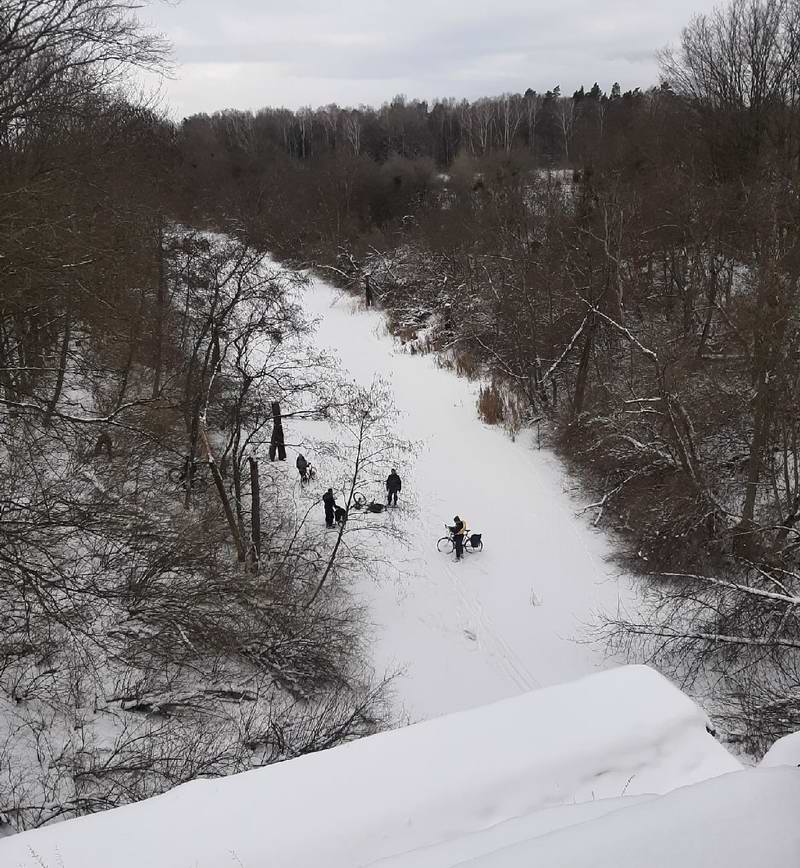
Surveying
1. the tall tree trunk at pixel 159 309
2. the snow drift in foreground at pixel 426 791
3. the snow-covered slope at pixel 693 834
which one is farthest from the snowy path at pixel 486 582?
the snow-covered slope at pixel 693 834

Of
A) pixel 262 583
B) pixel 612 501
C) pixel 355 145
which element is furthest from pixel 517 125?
pixel 262 583

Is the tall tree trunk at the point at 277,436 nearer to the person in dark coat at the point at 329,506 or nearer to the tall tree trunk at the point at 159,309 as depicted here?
the person in dark coat at the point at 329,506

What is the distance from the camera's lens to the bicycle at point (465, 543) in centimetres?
1386

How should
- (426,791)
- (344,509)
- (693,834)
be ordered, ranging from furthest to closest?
(344,509)
(426,791)
(693,834)

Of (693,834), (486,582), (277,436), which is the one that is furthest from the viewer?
(277,436)

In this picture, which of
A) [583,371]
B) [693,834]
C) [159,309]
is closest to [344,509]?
[159,309]

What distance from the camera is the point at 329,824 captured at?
2.95 m

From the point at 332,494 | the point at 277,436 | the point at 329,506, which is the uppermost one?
the point at 277,436

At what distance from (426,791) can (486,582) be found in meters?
10.4


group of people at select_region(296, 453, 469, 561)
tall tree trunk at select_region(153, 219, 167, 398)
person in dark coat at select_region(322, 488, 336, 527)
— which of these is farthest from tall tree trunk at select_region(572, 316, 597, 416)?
tall tree trunk at select_region(153, 219, 167, 398)

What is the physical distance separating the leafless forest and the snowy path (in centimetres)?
70

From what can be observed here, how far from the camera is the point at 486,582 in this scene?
523 inches

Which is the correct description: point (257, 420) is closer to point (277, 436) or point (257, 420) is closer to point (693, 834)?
point (277, 436)

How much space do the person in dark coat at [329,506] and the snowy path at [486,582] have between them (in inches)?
64.5
